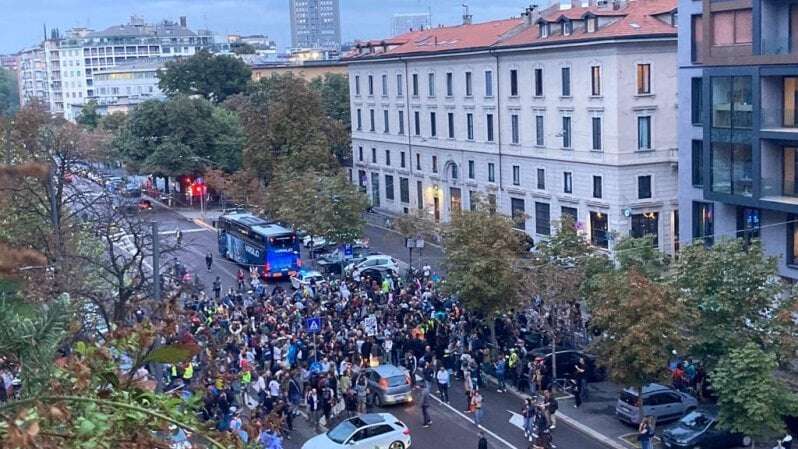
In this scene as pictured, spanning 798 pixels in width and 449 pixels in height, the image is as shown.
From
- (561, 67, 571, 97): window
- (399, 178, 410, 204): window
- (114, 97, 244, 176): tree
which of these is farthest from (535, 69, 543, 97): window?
(114, 97, 244, 176): tree

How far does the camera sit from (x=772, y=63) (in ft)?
107

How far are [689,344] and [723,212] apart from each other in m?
13.7

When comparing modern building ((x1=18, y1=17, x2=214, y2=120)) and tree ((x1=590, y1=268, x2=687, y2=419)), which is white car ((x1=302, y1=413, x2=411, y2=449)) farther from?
modern building ((x1=18, y1=17, x2=214, y2=120))

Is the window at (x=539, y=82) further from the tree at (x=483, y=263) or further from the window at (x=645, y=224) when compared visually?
the tree at (x=483, y=263)

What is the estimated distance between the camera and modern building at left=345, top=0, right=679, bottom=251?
46.0 metres

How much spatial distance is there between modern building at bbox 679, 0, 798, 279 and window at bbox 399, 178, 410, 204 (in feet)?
93.6

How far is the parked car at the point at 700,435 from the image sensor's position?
23.1 metres

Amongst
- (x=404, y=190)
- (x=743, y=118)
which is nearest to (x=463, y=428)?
(x=743, y=118)

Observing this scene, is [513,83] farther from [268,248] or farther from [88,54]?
[88,54]

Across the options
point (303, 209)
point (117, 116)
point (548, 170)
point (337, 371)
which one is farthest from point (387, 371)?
point (117, 116)

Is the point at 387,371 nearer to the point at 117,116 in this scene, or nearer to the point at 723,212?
the point at 723,212

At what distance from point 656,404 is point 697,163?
48.9ft

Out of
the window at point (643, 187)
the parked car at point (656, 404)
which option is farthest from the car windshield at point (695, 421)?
the window at point (643, 187)

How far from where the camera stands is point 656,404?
25609 millimetres
